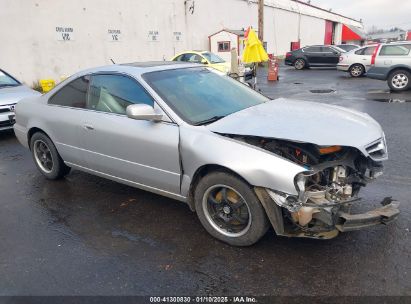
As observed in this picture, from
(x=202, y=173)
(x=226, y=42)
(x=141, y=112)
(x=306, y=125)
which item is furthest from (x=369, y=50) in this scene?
(x=141, y=112)

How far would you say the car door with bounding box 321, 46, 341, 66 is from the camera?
2198 centimetres

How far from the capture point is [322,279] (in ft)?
9.05

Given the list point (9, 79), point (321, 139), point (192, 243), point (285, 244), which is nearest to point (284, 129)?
point (321, 139)

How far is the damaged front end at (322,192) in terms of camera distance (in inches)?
109

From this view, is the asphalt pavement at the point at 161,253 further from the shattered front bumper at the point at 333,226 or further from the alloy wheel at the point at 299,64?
the alloy wheel at the point at 299,64

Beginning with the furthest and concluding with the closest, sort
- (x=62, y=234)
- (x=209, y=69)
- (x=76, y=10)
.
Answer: (x=76, y=10) → (x=209, y=69) → (x=62, y=234)

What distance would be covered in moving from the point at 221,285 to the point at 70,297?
1149 millimetres

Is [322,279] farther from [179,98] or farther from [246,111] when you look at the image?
[179,98]

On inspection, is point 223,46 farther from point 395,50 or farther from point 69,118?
point 69,118

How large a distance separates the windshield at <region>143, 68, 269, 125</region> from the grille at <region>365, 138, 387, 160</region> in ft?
4.40

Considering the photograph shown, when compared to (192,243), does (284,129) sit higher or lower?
higher

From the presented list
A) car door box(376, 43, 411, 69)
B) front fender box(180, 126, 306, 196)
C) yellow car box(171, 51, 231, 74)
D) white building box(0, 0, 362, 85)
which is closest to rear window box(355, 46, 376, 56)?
car door box(376, 43, 411, 69)

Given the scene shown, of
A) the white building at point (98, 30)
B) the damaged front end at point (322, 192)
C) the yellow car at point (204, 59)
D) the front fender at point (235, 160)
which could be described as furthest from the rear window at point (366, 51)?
the front fender at point (235, 160)

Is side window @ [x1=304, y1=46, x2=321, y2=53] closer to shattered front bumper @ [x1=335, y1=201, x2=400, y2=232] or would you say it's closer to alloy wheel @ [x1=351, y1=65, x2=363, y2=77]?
alloy wheel @ [x1=351, y1=65, x2=363, y2=77]
